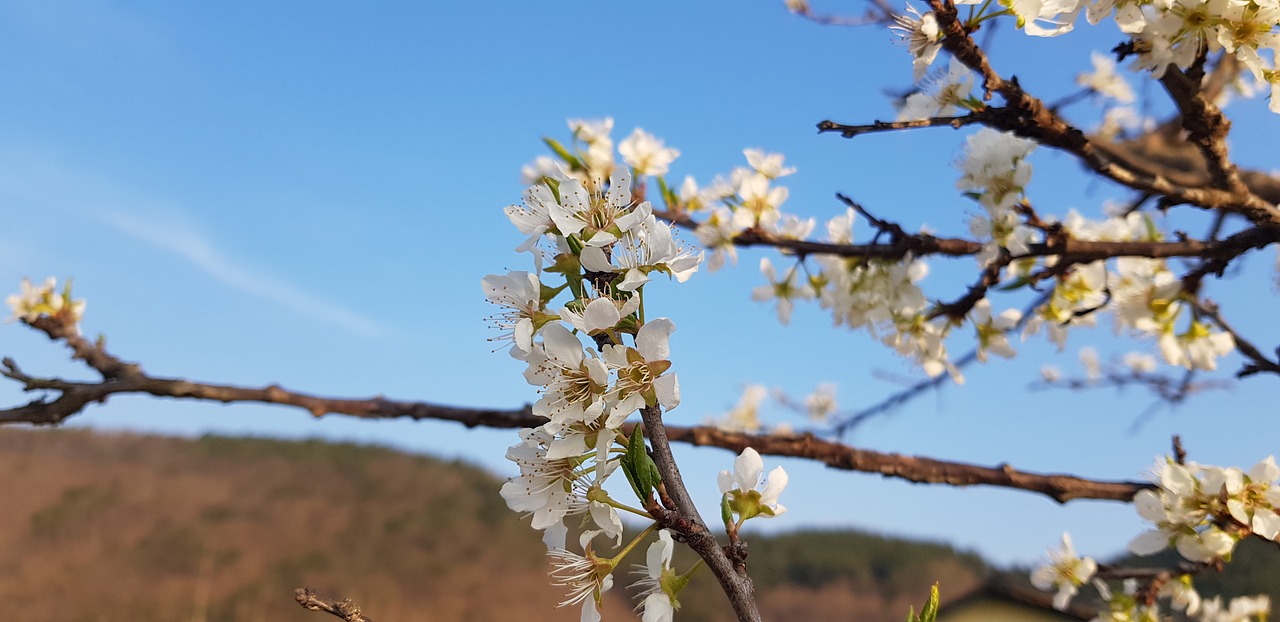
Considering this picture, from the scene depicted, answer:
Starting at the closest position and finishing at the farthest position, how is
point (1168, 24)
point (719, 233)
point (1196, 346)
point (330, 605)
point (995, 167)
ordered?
point (330, 605), point (1168, 24), point (995, 167), point (1196, 346), point (719, 233)

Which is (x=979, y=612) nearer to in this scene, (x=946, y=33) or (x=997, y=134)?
(x=997, y=134)

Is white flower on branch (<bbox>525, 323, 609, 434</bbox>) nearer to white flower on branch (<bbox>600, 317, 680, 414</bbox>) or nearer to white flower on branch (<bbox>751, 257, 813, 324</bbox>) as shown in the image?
white flower on branch (<bbox>600, 317, 680, 414</bbox>)

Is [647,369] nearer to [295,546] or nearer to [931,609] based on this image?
[931,609]

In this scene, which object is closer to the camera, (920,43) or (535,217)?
(535,217)

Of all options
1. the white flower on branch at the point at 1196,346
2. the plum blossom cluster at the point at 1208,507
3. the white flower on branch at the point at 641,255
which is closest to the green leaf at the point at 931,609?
the white flower on branch at the point at 641,255

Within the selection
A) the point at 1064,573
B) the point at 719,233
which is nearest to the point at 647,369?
the point at 719,233

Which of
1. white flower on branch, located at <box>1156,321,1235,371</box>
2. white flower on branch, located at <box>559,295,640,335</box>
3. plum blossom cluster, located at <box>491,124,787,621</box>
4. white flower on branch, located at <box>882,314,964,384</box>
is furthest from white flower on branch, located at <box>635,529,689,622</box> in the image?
white flower on branch, located at <box>1156,321,1235,371</box>

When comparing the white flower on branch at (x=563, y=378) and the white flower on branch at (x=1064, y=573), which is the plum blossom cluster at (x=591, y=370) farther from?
the white flower on branch at (x=1064, y=573)

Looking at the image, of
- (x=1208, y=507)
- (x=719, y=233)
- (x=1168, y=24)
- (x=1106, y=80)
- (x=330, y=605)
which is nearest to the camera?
(x=330, y=605)
